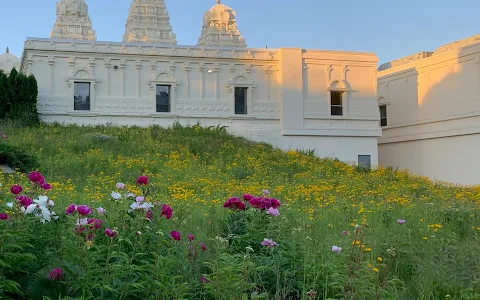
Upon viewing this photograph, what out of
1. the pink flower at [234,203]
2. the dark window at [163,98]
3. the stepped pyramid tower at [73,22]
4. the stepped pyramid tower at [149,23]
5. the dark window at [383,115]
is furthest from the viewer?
the stepped pyramid tower at [73,22]

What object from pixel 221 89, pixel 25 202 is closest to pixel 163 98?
pixel 221 89

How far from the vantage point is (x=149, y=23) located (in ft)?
174

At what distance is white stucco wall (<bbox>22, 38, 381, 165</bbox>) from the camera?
27.5 meters

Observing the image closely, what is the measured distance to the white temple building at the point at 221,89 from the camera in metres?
27.5

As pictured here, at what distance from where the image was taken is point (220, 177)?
16.7 m

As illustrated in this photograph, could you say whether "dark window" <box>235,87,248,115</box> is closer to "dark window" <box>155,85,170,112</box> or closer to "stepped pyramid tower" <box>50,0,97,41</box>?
"dark window" <box>155,85,170,112</box>

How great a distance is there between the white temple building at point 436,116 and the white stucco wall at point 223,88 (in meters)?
3.05

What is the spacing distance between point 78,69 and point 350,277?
2619 centimetres

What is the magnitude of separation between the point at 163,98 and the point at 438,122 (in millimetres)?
16362

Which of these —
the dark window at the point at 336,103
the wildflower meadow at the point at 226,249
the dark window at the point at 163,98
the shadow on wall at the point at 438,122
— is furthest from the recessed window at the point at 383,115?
the wildflower meadow at the point at 226,249

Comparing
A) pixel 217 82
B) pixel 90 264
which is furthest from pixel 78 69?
pixel 90 264

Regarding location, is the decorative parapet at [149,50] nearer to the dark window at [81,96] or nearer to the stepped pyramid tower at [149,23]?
the dark window at [81,96]

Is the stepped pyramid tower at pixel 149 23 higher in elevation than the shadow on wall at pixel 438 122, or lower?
higher

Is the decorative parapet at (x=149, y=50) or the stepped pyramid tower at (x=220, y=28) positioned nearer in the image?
the decorative parapet at (x=149, y=50)
